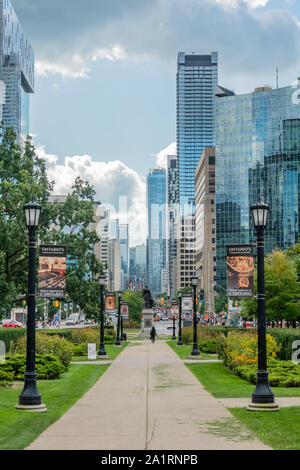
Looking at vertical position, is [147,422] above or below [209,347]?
above

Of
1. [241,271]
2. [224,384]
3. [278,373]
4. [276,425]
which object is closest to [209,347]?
[224,384]

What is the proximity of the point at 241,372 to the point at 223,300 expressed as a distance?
140 metres

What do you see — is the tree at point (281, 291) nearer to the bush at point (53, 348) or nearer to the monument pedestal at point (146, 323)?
the monument pedestal at point (146, 323)

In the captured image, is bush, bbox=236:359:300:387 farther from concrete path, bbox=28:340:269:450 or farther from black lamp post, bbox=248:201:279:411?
black lamp post, bbox=248:201:279:411

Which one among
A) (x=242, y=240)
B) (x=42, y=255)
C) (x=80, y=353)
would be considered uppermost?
(x=242, y=240)

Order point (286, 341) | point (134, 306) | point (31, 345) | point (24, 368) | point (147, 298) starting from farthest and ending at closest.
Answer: point (134, 306) < point (147, 298) < point (286, 341) < point (24, 368) < point (31, 345)

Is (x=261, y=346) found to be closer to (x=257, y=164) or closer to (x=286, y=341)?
(x=286, y=341)

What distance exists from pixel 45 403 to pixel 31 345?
181 centimetres

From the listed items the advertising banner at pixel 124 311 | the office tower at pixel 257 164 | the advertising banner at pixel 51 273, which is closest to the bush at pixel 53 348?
the advertising banner at pixel 51 273

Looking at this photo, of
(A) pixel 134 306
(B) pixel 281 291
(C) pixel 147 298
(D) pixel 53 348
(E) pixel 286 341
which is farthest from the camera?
(A) pixel 134 306

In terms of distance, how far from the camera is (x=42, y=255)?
1003 inches

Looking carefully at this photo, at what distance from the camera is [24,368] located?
85.4ft
